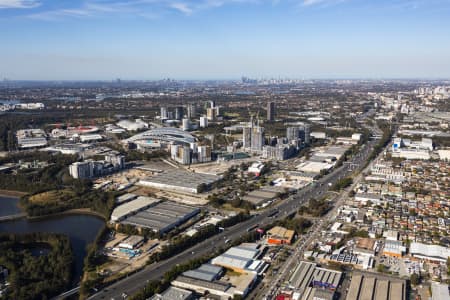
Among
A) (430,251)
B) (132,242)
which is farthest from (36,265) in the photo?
(430,251)

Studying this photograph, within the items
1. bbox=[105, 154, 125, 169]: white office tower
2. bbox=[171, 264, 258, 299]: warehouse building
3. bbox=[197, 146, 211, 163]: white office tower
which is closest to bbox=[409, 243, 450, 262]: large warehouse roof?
bbox=[171, 264, 258, 299]: warehouse building

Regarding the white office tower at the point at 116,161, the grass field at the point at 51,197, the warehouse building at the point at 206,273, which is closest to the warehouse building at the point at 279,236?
the warehouse building at the point at 206,273

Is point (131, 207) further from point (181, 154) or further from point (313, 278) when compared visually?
point (181, 154)

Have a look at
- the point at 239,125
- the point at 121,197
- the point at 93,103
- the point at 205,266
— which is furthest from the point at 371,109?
the point at 205,266

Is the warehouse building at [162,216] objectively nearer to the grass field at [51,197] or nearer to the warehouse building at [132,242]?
the warehouse building at [132,242]

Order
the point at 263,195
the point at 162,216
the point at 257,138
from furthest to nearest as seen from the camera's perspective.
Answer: the point at 257,138, the point at 263,195, the point at 162,216

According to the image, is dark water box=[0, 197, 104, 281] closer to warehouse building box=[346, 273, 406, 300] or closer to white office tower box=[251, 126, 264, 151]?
warehouse building box=[346, 273, 406, 300]
